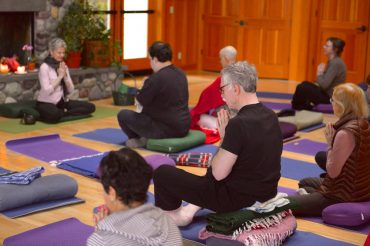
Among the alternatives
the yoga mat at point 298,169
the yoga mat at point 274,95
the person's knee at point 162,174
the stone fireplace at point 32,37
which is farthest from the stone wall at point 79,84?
the person's knee at point 162,174

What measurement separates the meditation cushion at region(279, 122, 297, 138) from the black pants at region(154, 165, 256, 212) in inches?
106

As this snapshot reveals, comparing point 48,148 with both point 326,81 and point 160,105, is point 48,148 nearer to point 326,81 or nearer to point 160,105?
point 160,105

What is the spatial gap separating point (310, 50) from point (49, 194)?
6.39 meters

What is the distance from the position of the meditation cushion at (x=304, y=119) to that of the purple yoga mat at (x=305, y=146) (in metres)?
0.42

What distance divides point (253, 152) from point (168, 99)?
7.44 ft

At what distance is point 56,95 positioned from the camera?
6.62 m

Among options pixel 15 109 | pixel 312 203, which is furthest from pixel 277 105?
pixel 312 203

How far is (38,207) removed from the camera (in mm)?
4082

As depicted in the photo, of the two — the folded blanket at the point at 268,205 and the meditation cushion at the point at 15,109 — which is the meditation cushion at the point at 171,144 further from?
the folded blanket at the point at 268,205

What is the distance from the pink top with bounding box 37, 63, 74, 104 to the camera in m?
6.47

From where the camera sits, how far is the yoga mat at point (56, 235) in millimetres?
3449

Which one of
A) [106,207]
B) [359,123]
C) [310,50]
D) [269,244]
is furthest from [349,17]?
[106,207]

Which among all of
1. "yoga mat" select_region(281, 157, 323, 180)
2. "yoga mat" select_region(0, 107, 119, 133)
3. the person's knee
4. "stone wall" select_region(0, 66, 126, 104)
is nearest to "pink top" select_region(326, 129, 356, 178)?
the person's knee

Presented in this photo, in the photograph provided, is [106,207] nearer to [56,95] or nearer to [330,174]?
[330,174]
